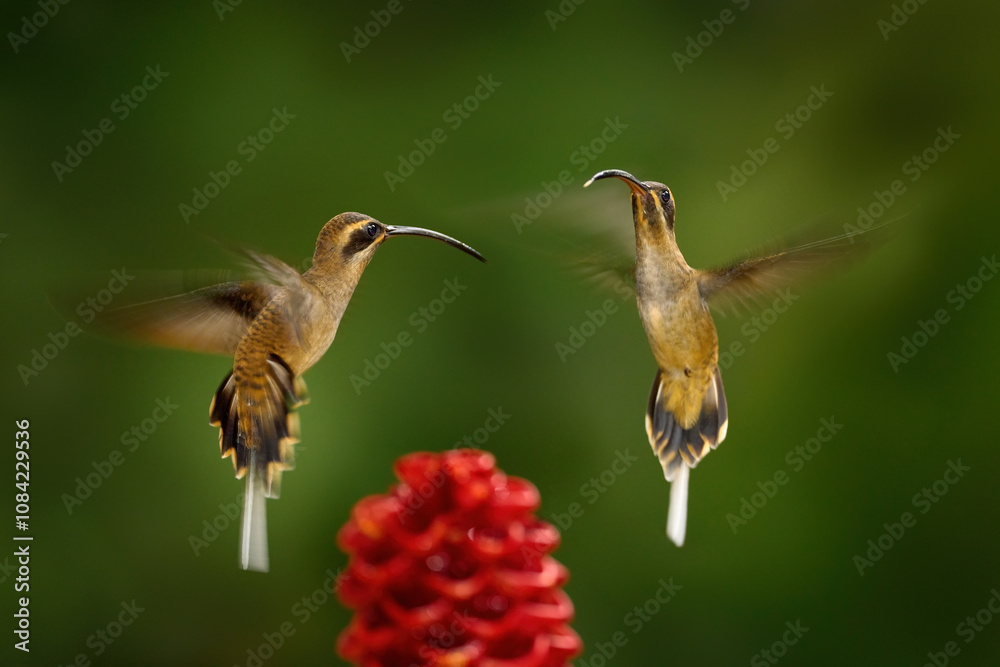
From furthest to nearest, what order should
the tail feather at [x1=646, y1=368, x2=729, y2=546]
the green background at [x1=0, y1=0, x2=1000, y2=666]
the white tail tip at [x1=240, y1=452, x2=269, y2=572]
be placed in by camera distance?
the green background at [x1=0, y1=0, x2=1000, y2=666] → the tail feather at [x1=646, y1=368, x2=729, y2=546] → the white tail tip at [x1=240, y1=452, x2=269, y2=572]

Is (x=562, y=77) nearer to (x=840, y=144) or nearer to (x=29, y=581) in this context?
(x=840, y=144)

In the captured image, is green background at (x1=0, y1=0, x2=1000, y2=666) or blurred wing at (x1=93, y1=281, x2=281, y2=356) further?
green background at (x1=0, y1=0, x2=1000, y2=666)

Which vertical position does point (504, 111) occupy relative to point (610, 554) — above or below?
above

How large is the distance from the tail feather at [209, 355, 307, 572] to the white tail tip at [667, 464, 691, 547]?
0.82 feet

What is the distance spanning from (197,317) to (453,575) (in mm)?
280

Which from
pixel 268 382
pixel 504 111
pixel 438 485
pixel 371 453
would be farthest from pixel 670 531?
pixel 504 111

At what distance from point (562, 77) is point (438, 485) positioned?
1589 mm

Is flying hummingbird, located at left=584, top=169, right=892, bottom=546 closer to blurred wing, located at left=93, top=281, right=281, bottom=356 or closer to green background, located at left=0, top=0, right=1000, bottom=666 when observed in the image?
blurred wing, located at left=93, top=281, right=281, bottom=356

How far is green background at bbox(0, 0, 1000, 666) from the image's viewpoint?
1.85m

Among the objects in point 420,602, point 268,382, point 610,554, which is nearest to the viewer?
point 420,602

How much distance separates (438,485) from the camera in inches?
23.1

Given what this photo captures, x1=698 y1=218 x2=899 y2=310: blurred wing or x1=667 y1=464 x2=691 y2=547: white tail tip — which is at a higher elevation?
x1=698 y1=218 x2=899 y2=310: blurred wing

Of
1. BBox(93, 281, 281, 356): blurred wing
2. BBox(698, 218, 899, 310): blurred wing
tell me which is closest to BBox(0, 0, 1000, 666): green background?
BBox(698, 218, 899, 310): blurred wing

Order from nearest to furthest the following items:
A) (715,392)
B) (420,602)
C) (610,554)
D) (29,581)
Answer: (420,602) → (715,392) → (29,581) → (610,554)
